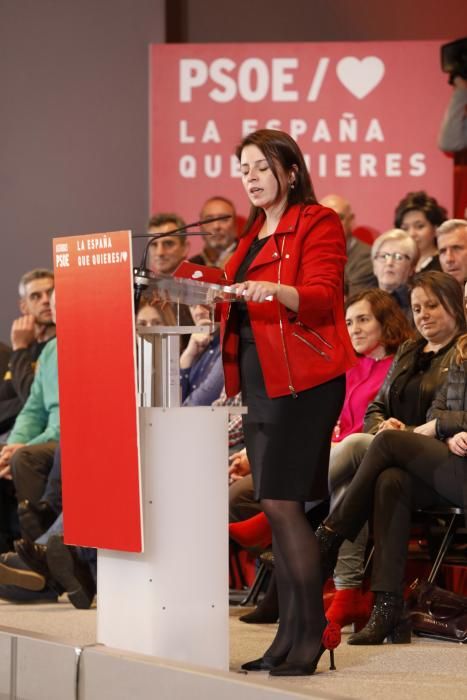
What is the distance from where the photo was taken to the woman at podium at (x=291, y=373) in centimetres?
292

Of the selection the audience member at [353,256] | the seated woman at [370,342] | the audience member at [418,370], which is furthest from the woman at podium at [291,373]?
the audience member at [353,256]

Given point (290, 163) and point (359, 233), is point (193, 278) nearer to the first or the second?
point (290, 163)

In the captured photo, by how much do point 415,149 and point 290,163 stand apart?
11.6ft

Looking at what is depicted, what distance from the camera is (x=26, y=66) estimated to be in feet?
23.9

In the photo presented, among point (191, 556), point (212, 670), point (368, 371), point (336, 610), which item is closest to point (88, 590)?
point (336, 610)

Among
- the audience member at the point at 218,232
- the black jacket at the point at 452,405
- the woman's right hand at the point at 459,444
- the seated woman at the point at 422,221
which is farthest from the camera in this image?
the audience member at the point at 218,232

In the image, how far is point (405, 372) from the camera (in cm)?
418

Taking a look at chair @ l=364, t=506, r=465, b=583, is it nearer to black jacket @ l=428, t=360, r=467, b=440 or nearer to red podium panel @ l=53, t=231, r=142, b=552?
black jacket @ l=428, t=360, r=467, b=440

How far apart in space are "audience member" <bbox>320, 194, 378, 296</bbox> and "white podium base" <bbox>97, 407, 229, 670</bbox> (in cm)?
276

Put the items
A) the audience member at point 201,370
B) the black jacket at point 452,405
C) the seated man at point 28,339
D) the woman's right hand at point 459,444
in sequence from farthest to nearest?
1. the seated man at point 28,339
2. the audience member at point 201,370
3. the black jacket at point 452,405
4. the woman's right hand at point 459,444

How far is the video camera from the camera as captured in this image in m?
6.21

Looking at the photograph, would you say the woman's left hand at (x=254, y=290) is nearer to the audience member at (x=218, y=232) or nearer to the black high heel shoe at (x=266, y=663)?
the black high heel shoe at (x=266, y=663)

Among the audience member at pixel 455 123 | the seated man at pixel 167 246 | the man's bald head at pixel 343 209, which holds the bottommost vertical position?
the seated man at pixel 167 246

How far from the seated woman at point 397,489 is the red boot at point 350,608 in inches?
Result: 4.3
